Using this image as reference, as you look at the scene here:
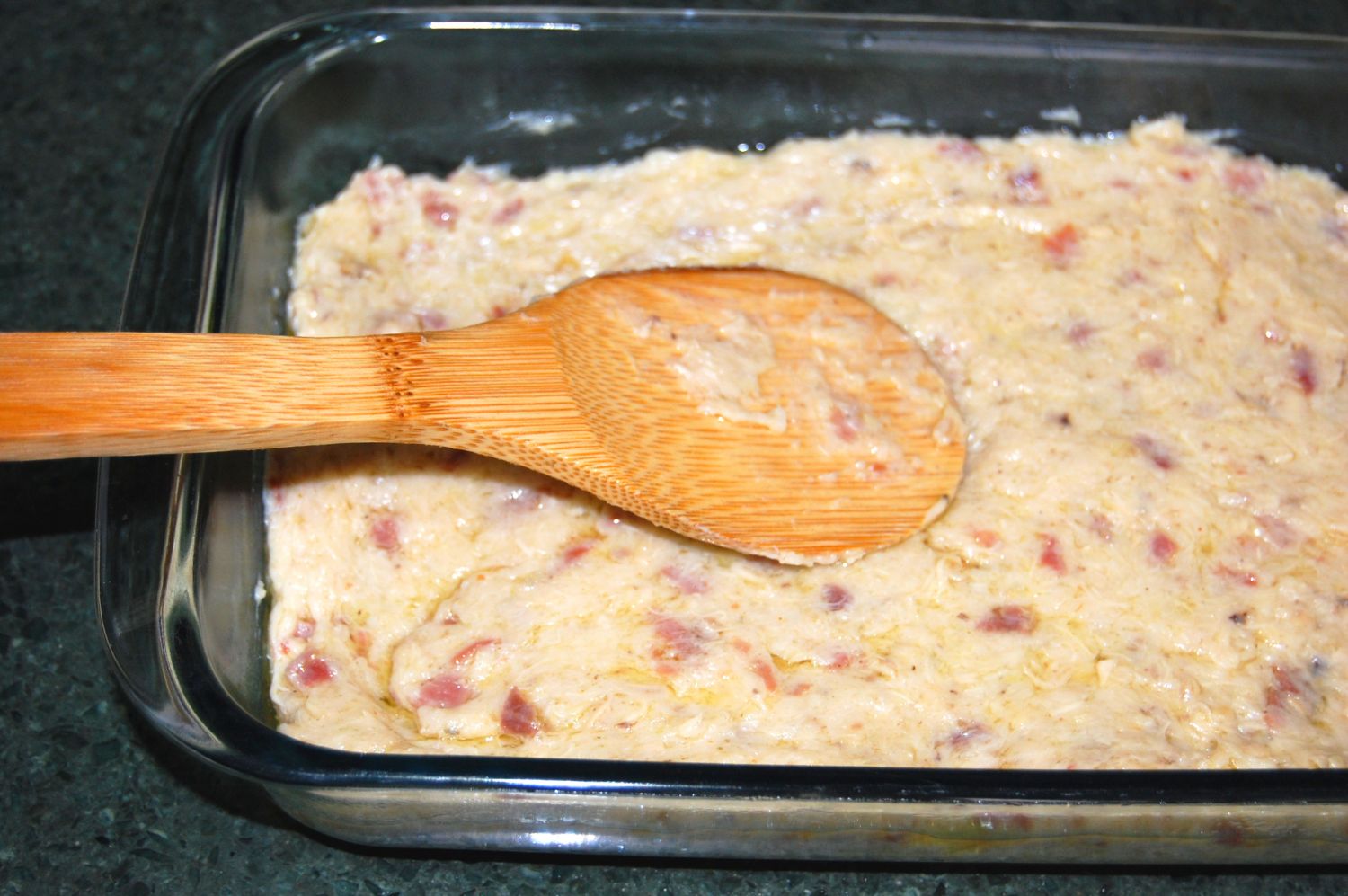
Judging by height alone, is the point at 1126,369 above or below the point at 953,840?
above

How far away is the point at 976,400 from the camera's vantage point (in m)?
2.19

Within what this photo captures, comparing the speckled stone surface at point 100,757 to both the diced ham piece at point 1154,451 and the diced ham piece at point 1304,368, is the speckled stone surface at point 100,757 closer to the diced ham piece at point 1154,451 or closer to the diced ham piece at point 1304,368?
the diced ham piece at point 1154,451

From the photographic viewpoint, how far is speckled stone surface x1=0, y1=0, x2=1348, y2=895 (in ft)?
6.11

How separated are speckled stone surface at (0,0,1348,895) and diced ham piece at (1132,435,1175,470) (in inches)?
26.1

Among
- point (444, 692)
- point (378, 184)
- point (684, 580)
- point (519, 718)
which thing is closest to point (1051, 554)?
point (684, 580)

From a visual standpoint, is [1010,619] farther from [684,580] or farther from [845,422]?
[684,580]

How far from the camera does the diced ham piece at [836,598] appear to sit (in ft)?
6.49

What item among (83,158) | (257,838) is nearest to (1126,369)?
(257,838)

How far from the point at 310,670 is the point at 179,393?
495mm

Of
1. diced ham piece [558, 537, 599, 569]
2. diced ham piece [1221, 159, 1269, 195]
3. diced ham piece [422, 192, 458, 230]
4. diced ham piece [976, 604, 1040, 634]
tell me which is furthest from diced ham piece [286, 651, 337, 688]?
diced ham piece [1221, 159, 1269, 195]

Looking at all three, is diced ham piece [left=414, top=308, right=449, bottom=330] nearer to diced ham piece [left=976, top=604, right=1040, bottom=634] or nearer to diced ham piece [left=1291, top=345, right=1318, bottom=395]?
diced ham piece [left=976, top=604, right=1040, bottom=634]

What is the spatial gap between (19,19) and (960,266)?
84.3 inches

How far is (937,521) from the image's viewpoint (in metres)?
2.05

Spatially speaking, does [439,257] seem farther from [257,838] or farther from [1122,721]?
[1122,721]
